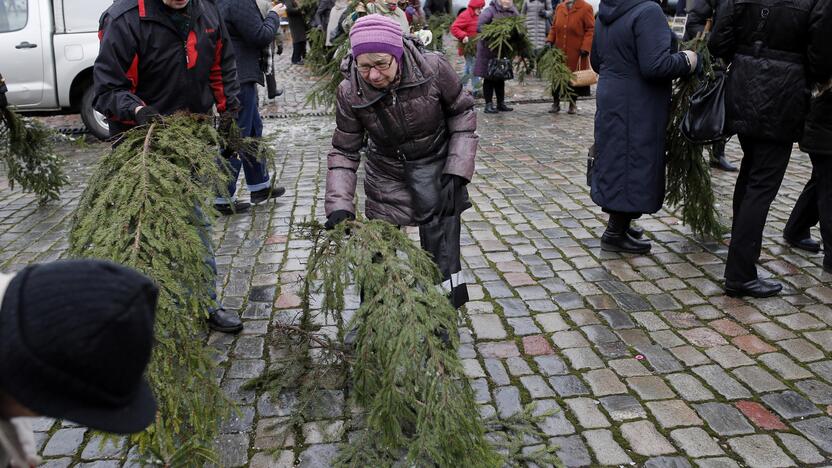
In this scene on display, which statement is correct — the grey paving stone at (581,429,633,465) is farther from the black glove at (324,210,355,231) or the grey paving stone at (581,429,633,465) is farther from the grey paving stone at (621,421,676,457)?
the black glove at (324,210,355,231)

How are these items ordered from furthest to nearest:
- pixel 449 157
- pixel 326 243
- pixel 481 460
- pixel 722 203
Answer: pixel 722 203 → pixel 449 157 → pixel 326 243 → pixel 481 460

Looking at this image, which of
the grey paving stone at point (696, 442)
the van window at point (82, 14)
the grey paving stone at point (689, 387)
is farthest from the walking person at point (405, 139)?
the van window at point (82, 14)

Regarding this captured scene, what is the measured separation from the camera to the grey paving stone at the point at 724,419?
11.1 feet

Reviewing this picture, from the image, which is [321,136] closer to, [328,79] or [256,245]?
[328,79]

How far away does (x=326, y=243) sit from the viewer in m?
3.30

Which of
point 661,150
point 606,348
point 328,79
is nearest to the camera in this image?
point 606,348

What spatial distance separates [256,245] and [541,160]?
3651mm

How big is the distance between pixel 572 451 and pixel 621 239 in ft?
8.31

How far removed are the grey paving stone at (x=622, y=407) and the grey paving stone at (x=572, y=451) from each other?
0.28 m

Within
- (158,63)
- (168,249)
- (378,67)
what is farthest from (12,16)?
(168,249)

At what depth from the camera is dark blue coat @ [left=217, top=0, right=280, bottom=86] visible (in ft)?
22.8

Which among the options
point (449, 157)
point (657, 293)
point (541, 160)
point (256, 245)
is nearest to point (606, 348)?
point (657, 293)

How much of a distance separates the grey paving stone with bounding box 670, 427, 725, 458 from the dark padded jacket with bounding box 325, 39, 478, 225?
5.12 ft

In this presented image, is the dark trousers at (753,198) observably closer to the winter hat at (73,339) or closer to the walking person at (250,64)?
the walking person at (250,64)
